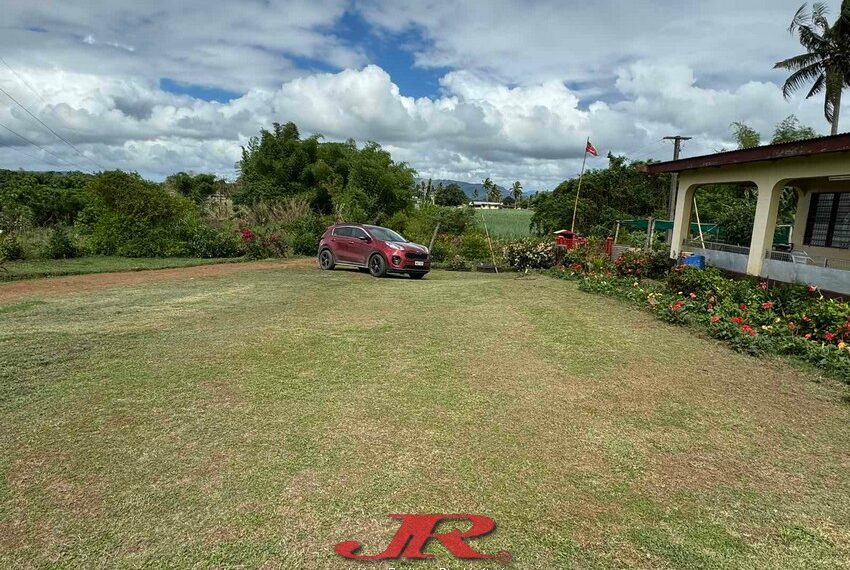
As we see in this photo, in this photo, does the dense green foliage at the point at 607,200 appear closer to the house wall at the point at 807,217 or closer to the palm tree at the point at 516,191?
the house wall at the point at 807,217

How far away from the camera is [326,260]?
1568 cm

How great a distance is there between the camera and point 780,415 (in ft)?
14.2

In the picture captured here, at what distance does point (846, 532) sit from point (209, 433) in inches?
154

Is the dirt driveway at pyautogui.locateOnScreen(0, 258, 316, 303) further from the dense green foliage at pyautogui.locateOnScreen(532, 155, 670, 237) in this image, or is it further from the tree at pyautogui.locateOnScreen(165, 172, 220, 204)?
the tree at pyautogui.locateOnScreen(165, 172, 220, 204)

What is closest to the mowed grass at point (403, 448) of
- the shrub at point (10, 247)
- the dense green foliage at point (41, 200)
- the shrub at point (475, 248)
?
the shrub at point (475, 248)

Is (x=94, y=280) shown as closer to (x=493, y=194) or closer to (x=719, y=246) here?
(x=719, y=246)

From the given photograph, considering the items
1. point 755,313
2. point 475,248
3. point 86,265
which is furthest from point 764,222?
point 86,265

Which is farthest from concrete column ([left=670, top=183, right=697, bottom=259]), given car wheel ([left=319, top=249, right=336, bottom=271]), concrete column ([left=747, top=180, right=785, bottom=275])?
car wheel ([left=319, top=249, right=336, bottom=271])

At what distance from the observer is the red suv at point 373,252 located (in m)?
13.7

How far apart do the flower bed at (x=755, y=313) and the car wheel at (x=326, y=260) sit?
8016 mm

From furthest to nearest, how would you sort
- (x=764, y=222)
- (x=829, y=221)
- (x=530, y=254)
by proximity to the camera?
(x=530, y=254) → (x=829, y=221) → (x=764, y=222)

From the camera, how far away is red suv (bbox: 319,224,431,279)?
13703 millimetres

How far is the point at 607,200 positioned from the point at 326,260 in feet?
72.1

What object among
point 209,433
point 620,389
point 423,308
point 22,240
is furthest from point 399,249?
point 22,240
